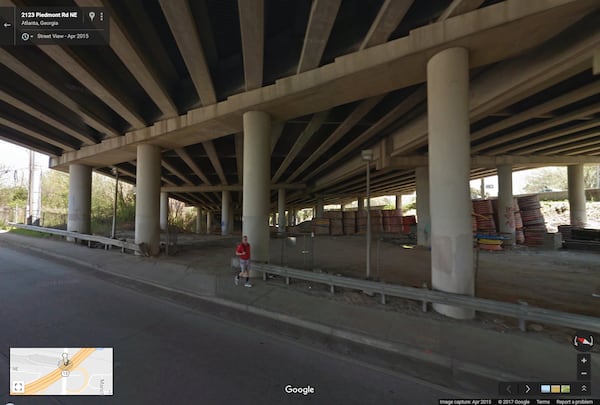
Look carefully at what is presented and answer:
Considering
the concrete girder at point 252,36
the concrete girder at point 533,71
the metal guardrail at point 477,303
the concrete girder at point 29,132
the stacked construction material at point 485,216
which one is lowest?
the metal guardrail at point 477,303

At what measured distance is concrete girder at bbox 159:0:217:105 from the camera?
5.31 meters

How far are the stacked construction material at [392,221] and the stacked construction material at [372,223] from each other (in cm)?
59

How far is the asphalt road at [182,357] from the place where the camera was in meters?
2.89

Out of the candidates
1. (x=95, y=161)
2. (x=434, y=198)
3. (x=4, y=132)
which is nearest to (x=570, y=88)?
(x=434, y=198)

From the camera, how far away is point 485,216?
1777 centimetres

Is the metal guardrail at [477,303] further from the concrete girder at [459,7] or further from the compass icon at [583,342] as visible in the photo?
the concrete girder at [459,7]

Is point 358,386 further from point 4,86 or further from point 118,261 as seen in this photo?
point 4,86

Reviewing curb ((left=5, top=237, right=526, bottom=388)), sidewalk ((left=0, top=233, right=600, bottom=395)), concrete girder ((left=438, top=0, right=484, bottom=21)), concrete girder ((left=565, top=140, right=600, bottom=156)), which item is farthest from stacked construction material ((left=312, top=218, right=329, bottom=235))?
concrete girder ((left=438, top=0, right=484, bottom=21))

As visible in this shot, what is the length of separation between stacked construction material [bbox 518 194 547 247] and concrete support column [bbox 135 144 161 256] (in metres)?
24.2

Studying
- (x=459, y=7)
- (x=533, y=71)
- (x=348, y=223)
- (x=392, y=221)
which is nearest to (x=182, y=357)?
(x=459, y=7)

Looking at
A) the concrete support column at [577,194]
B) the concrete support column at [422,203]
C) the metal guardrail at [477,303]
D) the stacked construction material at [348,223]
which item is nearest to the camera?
the metal guardrail at [477,303]

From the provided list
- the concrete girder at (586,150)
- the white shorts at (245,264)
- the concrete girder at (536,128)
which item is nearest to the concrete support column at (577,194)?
the concrete girder at (586,150)

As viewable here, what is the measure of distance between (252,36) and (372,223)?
2696 cm

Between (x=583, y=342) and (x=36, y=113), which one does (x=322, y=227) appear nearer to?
(x=36, y=113)
